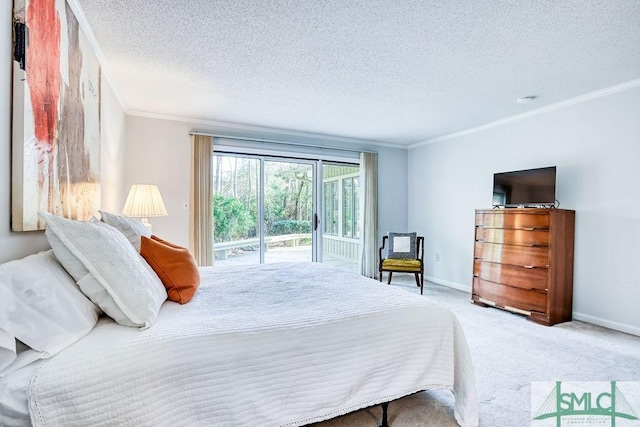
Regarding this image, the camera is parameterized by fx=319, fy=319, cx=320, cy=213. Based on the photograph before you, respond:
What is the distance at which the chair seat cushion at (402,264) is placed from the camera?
4.58 meters

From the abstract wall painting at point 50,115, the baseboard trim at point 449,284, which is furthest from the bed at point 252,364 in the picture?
the baseboard trim at point 449,284

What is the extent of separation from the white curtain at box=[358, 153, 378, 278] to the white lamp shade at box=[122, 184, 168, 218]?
3197 mm

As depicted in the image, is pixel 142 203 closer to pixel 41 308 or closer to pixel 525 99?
pixel 41 308

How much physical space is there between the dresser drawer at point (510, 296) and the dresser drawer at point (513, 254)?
0.28 metres

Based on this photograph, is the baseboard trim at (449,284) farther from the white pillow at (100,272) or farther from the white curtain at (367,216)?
the white pillow at (100,272)

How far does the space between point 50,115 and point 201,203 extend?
2.70 m

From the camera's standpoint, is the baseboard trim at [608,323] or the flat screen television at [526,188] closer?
the baseboard trim at [608,323]

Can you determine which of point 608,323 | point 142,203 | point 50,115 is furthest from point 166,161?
point 608,323

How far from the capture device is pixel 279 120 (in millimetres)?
4258

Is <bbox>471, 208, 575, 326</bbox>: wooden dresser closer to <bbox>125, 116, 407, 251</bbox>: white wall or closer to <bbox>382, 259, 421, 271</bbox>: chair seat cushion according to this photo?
<bbox>382, 259, 421, 271</bbox>: chair seat cushion

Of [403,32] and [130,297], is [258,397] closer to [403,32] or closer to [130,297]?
[130,297]

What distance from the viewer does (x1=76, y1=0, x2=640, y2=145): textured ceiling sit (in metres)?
1.95

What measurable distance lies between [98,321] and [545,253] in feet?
12.4

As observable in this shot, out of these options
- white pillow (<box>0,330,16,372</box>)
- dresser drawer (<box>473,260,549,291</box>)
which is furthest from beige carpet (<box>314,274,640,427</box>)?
white pillow (<box>0,330,16,372</box>)
